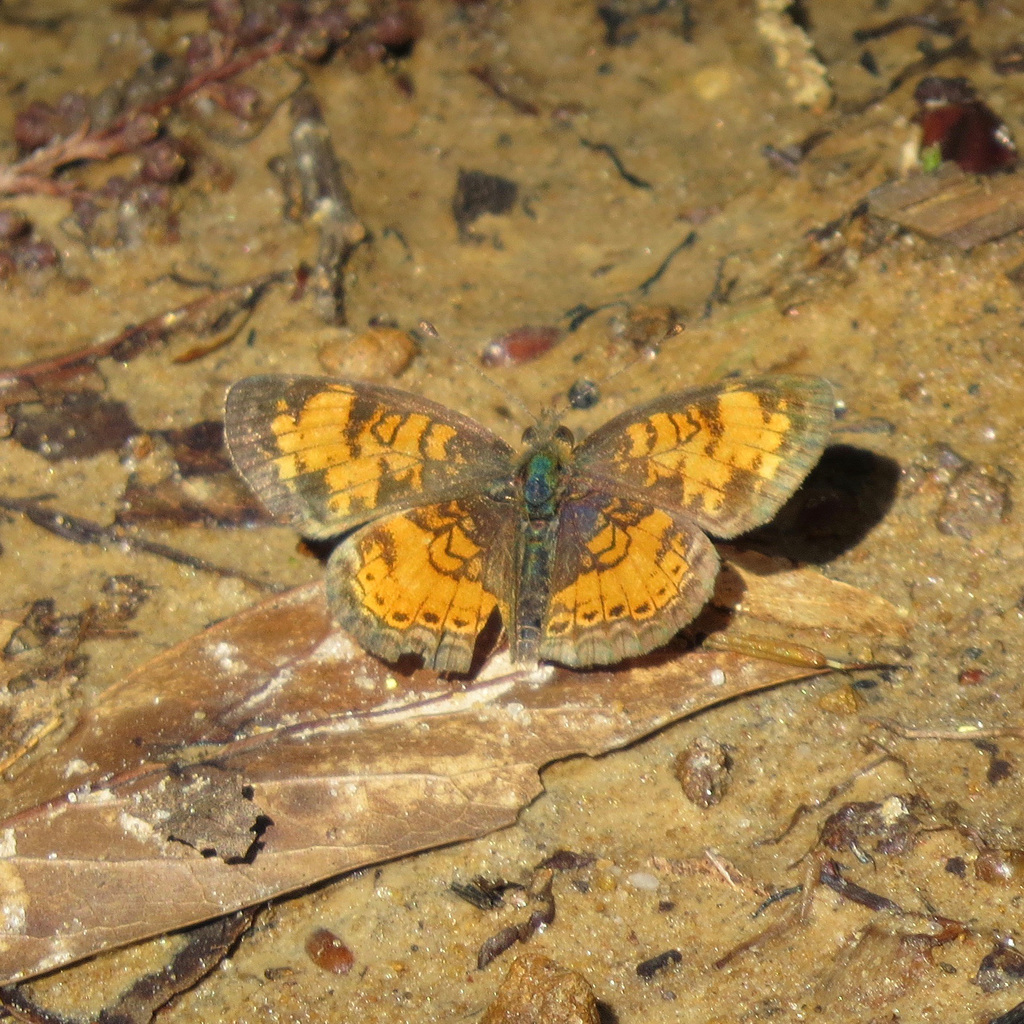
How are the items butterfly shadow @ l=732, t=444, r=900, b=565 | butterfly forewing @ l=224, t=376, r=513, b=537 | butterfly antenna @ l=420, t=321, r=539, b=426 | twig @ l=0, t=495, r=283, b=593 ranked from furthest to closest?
butterfly antenna @ l=420, t=321, r=539, b=426 → twig @ l=0, t=495, r=283, b=593 → butterfly shadow @ l=732, t=444, r=900, b=565 → butterfly forewing @ l=224, t=376, r=513, b=537

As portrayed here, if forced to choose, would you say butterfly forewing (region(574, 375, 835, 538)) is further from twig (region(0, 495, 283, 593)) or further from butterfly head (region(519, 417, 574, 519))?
twig (region(0, 495, 283, 593))

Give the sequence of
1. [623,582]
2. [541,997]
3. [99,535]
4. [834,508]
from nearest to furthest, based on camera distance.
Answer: [541,997]
[623,582]
[834,508]
[99,535]

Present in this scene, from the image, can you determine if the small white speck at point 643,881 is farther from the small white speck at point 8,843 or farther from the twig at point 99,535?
the small white speck at point 8,843

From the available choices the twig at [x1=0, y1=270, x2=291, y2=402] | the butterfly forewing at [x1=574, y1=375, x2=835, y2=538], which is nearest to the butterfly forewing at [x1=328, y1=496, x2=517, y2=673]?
the butterfly forewing at [x1=574, y1=375, x2=835, y2=538]

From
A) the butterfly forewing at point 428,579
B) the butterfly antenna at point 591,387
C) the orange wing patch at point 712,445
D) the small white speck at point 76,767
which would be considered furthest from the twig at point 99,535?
the orange wing patch at point 712,445

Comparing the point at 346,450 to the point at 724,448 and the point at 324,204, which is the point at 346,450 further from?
the point at 324,204

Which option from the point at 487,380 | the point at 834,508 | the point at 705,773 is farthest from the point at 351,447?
the point at 834,508

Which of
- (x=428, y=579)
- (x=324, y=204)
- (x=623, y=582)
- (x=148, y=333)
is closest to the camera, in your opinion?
(x=623, y=582)
